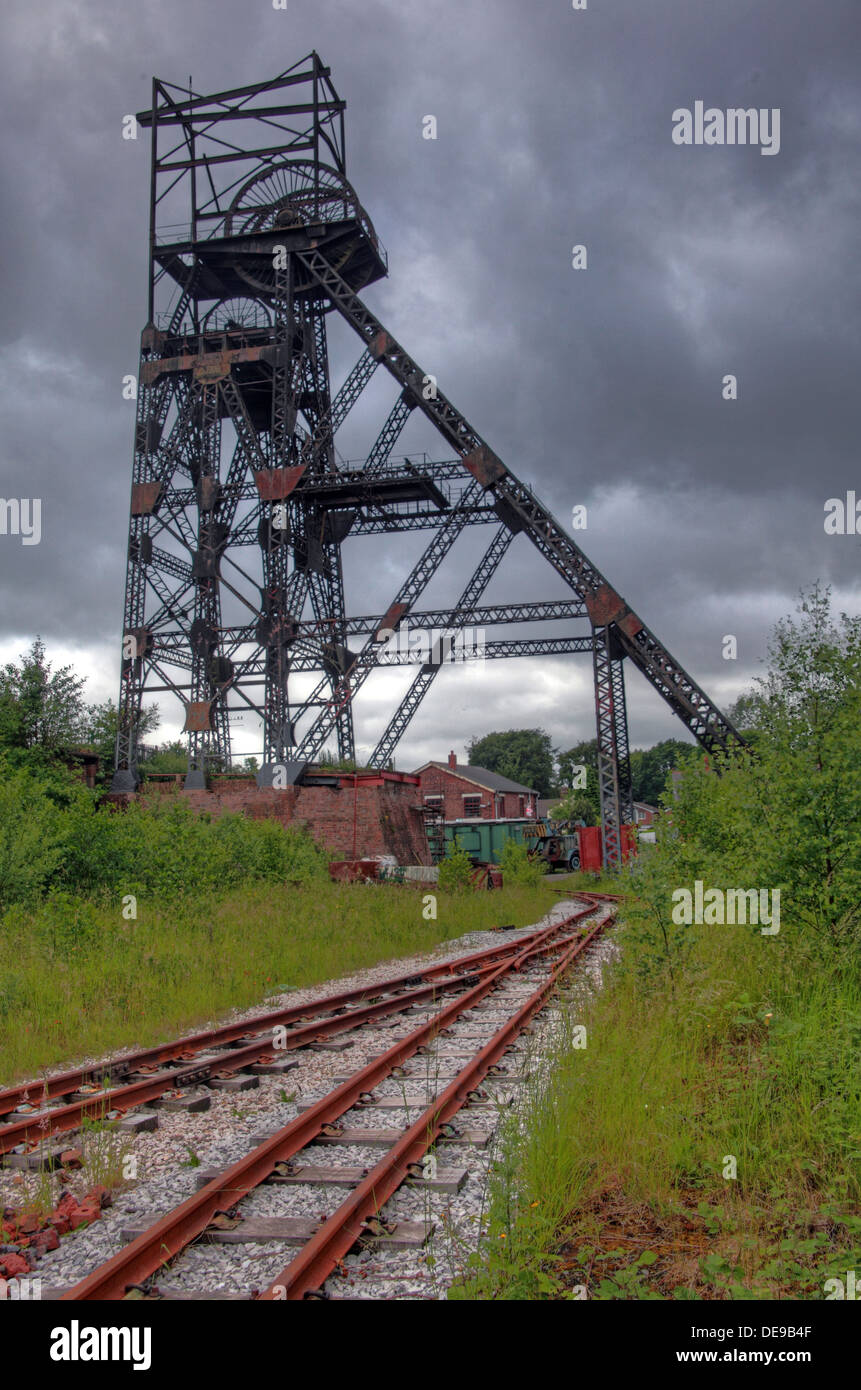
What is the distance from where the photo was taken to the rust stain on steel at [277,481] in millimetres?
29672

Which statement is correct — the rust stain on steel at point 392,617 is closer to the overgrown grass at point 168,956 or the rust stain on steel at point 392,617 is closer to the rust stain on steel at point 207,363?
the rust stain on steel at point 207,363

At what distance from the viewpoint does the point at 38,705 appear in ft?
77.9

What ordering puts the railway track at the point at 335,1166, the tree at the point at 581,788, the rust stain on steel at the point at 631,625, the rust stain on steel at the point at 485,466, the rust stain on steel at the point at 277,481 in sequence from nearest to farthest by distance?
the railway track at the point at 335,1166 < the rust stain on steel at the point at 631,625 < the rust stain on steel at the point at 485,466 < the rust stain on steel at the point at 277,481 < the tree at the point at 581,788

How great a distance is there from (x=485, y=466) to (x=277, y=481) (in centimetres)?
690

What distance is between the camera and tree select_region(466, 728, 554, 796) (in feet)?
333

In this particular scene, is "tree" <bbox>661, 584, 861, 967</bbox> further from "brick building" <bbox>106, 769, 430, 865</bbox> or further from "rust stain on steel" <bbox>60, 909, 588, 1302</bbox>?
"brick building" <bbox>106, 769, 430, 865</bbox>

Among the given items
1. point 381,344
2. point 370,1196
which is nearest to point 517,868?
point 381,344

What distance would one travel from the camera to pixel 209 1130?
579 cm

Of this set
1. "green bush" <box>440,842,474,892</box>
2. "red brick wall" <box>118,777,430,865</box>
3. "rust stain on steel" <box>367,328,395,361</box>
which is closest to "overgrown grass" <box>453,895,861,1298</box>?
"green bush" <box>440,842,474,892</box>

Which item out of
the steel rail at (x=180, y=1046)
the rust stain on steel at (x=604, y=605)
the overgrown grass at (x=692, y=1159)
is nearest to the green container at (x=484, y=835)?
the rust stain on steel at (x=604, y=605)

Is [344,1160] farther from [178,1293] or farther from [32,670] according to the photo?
[32,670]

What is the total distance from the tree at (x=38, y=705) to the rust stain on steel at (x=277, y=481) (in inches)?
362

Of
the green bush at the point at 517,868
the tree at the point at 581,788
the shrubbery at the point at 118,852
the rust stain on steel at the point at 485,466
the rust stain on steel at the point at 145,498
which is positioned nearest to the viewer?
the shrubbery at the point at 118,852
